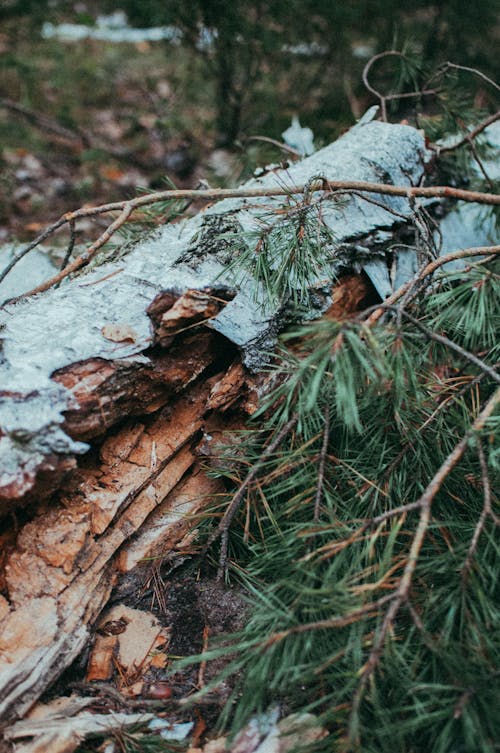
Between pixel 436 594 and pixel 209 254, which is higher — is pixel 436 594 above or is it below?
below

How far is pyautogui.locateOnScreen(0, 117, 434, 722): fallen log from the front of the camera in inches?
49.2

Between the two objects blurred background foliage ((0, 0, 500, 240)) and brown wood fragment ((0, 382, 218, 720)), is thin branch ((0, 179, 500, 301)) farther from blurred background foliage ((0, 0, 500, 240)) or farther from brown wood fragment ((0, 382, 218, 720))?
blurred background foliage ((0, 0, 500, 240))

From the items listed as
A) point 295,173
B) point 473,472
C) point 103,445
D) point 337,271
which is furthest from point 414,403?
point 295,173

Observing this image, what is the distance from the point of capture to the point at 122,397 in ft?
4.68

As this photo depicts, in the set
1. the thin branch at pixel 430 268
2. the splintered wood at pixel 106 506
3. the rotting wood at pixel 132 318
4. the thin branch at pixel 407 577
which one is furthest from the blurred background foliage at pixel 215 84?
the thin branch at pixel 407 577

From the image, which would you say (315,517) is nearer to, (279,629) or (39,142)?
(279,629)

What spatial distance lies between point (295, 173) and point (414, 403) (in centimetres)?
100

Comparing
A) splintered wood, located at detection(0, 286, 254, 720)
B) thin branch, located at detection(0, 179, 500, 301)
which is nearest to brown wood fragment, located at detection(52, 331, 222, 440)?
splintered wood, located at detection(0, 286, 254, 720)

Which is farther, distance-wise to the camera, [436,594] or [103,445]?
[103,445]

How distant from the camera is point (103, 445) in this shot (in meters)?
1.53

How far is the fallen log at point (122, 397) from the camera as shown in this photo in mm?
1249

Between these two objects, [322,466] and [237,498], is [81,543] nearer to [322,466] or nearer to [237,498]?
[237,498]

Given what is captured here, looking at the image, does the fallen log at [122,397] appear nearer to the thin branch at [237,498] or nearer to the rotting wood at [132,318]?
the rotting wood at [132,318]

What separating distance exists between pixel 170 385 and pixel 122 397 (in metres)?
0.16
